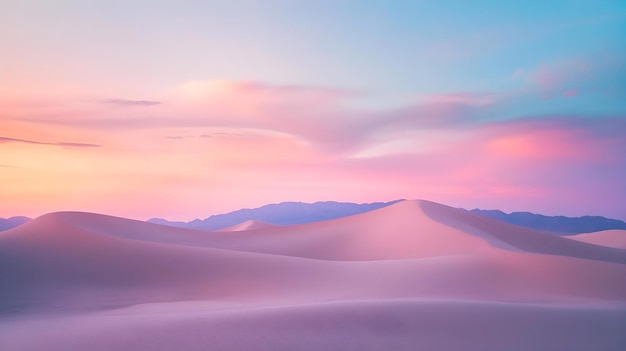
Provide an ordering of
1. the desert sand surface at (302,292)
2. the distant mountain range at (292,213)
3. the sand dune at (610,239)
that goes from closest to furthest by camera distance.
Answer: the desert sand surface at (302,292)
the sand dune at (610,239)
the distant mountain range at (292,213)

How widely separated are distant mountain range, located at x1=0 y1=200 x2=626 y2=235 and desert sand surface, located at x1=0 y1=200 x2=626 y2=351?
107 meters

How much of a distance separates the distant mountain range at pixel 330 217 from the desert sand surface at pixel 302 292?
352 ft

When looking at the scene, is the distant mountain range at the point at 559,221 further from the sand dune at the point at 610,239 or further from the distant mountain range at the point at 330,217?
the sand dune at the point at 610,239

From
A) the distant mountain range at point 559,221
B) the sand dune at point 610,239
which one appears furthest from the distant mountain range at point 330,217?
the sand dune at point 610,239

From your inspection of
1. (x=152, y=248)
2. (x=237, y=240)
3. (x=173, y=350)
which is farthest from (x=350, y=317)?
(x=237, y=240)

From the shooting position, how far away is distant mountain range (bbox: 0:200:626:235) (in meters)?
147

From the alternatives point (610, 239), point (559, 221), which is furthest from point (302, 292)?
point (559, 221)

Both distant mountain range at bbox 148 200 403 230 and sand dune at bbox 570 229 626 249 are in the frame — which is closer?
sand dune at bbox 570 229 626 249

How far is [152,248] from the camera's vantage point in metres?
20.3

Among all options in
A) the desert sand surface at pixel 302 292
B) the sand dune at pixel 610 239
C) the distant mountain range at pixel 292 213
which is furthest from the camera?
the distant mountain range at pixel 292 213

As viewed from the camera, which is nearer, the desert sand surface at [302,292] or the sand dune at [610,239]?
the desert sand surface at [302,292]

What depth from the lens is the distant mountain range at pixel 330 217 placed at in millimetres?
146625

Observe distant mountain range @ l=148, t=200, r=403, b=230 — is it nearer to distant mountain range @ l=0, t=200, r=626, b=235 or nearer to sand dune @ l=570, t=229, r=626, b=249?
distant mountain range @ l=0, t=200, r=626, b=235

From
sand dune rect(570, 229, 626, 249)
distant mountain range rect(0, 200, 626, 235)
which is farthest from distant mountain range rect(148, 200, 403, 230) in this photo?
sand dune rect(570, 229, 626, 249)
